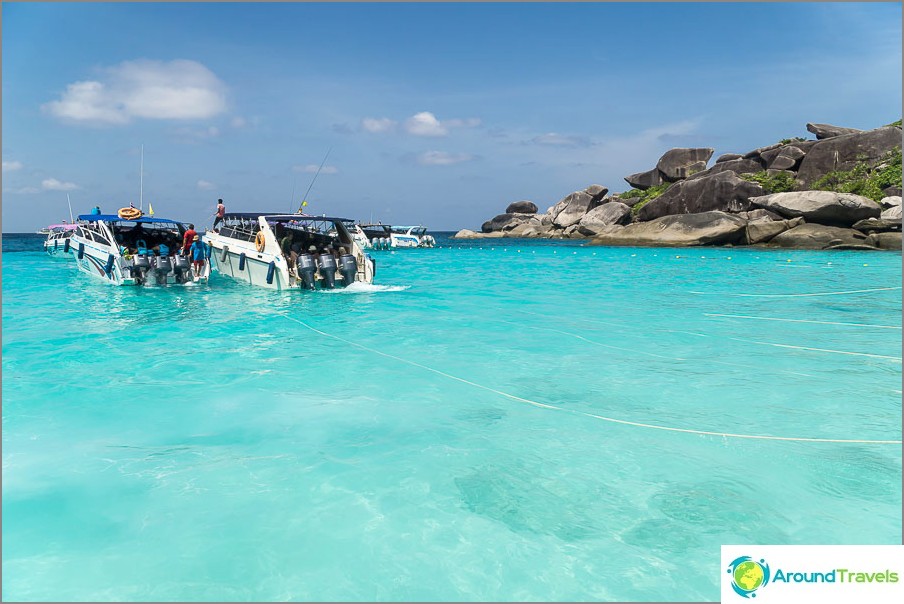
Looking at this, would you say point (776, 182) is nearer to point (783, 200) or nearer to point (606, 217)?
point (783, 200)

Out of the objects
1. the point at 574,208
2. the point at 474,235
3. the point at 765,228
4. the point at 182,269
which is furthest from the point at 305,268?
the point at 474,235

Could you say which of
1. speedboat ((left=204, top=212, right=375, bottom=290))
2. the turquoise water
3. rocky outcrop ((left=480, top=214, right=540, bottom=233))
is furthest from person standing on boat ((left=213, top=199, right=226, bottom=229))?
rocky outcrop ((left=480, top=214, right=540, bottom=233))

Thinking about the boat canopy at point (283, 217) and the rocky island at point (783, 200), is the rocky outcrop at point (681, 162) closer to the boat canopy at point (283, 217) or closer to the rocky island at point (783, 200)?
the rocky island at point (783, 200)

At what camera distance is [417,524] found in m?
4.17

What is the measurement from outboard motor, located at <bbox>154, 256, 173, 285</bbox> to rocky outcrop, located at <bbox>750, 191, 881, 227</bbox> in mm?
39348

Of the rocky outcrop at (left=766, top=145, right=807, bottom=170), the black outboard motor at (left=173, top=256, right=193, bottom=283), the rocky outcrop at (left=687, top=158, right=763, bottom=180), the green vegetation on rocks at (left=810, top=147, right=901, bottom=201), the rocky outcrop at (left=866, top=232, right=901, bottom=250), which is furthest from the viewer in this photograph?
the rocky outcrop at (left=687, top=158, right=763, bottom=180)

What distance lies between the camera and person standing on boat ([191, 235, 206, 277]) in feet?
60.3

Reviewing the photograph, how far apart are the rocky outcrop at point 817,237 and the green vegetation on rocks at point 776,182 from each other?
735 centimetres

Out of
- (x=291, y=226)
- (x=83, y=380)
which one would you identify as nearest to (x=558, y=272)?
(x=291, y=226)

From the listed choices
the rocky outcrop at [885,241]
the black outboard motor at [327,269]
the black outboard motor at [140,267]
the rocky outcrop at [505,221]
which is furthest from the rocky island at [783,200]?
the black outboard motor at [140,267]

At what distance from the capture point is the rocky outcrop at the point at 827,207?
36.9 metres

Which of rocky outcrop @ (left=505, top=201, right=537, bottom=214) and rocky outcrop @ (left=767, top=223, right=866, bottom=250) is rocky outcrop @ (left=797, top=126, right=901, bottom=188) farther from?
rocky outcrop @ (left=505, top=201, right=537, bottom=214)

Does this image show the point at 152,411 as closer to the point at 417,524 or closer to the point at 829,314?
the point at 417,524

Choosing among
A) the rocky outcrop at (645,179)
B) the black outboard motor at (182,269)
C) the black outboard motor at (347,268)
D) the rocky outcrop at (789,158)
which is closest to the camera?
the black outboard motor at (347,268)
